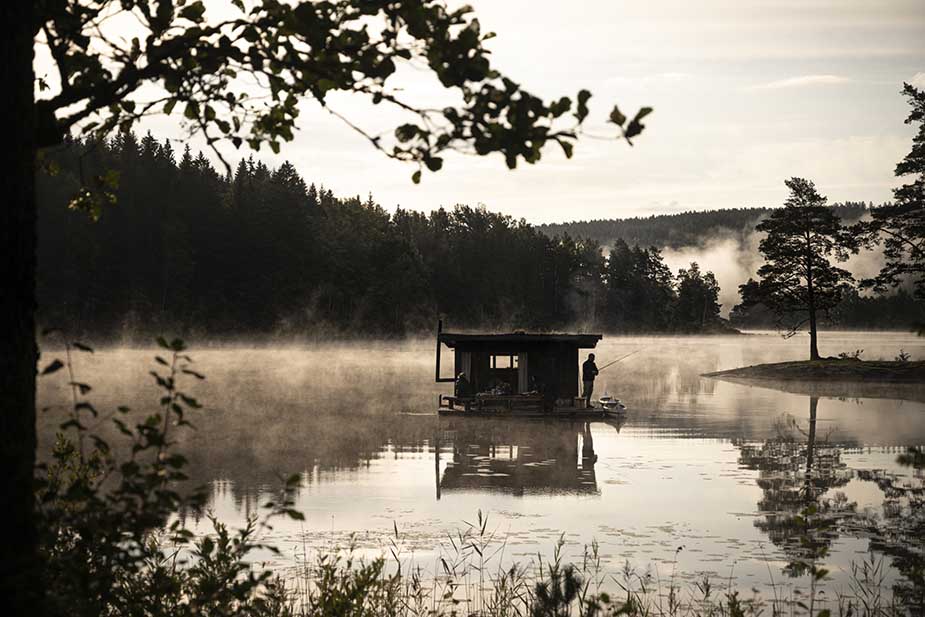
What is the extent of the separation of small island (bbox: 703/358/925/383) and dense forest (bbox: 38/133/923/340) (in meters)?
37.6

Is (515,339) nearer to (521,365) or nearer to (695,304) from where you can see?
(521,365)

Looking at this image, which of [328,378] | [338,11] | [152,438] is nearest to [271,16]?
[338,11]

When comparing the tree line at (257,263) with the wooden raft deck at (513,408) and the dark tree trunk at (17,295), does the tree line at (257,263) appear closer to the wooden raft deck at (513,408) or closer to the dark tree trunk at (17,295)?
the wooden raft deck at (513,408)

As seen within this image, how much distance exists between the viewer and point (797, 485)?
20.0 metres

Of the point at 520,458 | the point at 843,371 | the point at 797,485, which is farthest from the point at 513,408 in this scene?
the point at 843,371

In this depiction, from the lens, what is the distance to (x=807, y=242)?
2350 inches

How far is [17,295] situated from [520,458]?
20.4m

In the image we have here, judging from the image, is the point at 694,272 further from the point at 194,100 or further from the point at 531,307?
the point at 194,100

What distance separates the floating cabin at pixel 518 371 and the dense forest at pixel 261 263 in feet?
140

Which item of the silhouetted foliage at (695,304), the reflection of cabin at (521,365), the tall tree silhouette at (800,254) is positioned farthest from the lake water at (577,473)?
the silhouetted foliage at (695,304)

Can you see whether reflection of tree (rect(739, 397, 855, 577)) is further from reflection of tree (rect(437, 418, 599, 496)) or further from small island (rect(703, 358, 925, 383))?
small island (rect(703, 358, 925, 383))

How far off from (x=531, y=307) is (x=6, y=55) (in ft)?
490

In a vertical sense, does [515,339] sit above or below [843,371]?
above

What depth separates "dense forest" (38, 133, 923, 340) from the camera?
96.4 metres
